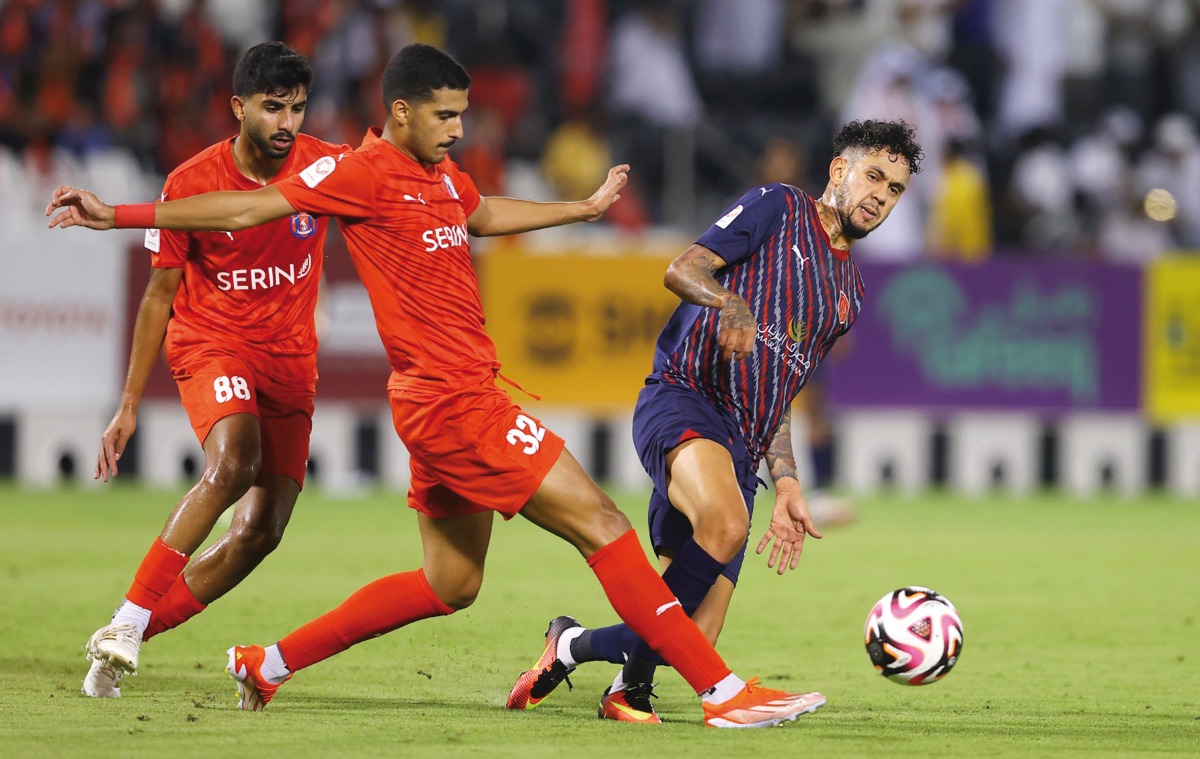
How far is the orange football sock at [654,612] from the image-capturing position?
5.77 meters

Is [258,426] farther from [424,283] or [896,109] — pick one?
[896,109]

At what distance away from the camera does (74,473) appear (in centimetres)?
1605

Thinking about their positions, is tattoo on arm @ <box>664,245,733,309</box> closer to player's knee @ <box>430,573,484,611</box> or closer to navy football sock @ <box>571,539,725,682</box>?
navy football sock @ <box>571,539,725,682</box>

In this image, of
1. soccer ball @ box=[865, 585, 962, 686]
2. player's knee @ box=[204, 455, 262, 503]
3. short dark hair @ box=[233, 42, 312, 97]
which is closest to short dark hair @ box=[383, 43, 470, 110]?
short dark hair @ box=[233, 42, 312, 97]

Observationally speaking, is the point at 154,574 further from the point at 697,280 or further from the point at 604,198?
the point at 697,280

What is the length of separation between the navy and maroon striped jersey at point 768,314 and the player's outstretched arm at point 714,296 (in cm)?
13

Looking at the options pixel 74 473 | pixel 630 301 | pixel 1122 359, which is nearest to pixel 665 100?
pixel 630 301

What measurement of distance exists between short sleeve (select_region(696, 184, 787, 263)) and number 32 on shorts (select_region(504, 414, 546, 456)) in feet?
2.86

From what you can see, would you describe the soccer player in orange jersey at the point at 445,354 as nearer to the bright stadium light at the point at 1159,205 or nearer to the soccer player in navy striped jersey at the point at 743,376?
the soccer player in navy striped jersey at the point at 743,376

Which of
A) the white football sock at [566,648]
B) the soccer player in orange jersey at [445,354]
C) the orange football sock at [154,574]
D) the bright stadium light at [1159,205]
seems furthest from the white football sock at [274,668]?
the bright stadium light at [1159,205]

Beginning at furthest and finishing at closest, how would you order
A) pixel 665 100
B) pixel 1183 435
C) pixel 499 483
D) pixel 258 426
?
pixel 665 100
pixel 1183 435
pixel 258 426
pixel 499 483

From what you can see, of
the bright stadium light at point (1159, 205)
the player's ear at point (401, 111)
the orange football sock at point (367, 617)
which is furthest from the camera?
the bright stadium light at point (1159, 205)

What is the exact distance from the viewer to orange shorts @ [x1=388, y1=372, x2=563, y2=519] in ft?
18.9

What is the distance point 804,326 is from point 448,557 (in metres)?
1.49
